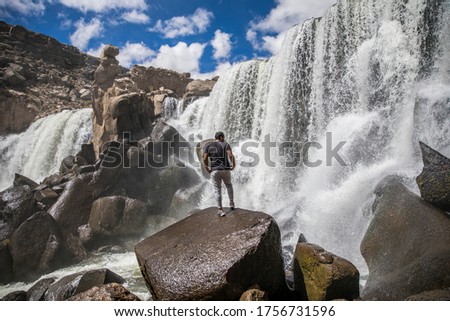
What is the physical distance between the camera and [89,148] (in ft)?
53.9

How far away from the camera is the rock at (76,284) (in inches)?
255

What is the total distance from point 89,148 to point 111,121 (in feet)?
12.7

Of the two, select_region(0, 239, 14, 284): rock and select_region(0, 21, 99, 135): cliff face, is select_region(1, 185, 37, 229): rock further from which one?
select_region(0, 21, 99, 135): cliff face

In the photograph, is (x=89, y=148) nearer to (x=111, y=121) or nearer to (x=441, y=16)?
(x=111, y=121)

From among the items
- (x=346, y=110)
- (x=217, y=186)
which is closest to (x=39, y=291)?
(x=217, y=186)

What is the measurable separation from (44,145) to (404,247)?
2449cm

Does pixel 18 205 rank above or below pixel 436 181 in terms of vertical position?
below

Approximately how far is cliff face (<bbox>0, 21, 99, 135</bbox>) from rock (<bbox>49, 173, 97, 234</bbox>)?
19.6 meters

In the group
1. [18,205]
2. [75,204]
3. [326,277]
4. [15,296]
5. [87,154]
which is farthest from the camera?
[87,154]

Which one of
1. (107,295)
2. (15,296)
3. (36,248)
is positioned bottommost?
(15,296)

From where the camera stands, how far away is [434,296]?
3.58 metres

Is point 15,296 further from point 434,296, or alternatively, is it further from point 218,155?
point 434,296

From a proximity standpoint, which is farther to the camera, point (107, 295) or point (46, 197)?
point (46, 197)

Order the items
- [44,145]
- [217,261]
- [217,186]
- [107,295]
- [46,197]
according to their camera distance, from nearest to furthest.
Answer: [107,295], [217,261], [217,186], [46,197], [44,145]
